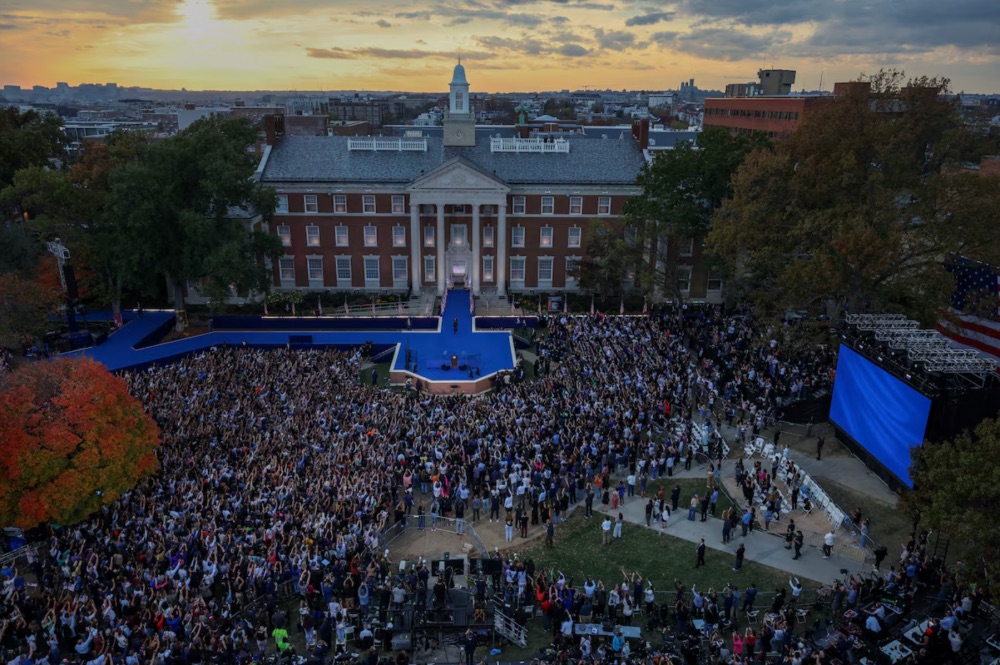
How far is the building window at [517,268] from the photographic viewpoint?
54.6 metres

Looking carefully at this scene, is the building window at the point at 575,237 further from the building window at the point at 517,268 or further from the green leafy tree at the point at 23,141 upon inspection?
the green leafy tree at the point at 23,141

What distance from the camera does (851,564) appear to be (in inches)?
854

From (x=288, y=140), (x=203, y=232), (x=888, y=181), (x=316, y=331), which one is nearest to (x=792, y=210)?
(x=888, y=181)

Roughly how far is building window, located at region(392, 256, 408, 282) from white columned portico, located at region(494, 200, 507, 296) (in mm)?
7341

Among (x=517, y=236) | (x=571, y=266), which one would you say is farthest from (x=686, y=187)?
(x=517, y=236)

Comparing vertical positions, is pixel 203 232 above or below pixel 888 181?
below

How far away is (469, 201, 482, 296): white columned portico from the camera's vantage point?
52562mm

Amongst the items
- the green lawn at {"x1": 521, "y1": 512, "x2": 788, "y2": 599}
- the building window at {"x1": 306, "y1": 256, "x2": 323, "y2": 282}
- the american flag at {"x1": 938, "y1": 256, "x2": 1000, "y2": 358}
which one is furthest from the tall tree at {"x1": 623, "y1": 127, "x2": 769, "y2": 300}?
the building window at {"x1": 306, "y1": 256, "x2": 323, "y2": 282}

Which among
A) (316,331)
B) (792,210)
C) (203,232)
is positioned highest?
(792,210)

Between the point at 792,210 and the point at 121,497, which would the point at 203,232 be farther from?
the point at 792,210

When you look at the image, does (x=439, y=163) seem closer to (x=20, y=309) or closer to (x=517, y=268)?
(x=517, y=268)

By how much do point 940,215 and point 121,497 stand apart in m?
36.3

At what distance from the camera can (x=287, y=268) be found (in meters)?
54.4

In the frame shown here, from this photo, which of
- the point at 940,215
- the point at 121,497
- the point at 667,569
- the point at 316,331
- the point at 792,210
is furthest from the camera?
the point at 316,331
